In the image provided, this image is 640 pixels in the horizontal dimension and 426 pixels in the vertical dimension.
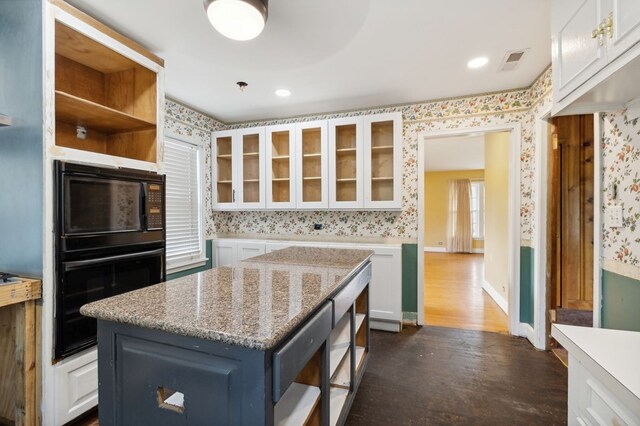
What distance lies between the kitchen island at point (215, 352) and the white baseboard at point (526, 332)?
8.03 feet

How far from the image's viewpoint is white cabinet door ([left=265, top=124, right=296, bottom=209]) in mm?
3354

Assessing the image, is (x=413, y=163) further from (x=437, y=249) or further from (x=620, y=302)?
(x=437, y=249)

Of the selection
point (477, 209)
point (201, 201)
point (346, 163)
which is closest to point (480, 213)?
point (477, 209)

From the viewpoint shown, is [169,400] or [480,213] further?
[480,213]

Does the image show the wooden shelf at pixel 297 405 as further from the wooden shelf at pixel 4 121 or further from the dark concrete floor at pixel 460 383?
the wooden shelf at pixel 4 121

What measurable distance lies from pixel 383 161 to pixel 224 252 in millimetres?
2195

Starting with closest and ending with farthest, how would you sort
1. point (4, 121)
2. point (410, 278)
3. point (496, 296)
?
1. point (4, 121)
2. point (410, 278)
3. point (496, 296)

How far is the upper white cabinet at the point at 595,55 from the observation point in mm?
960

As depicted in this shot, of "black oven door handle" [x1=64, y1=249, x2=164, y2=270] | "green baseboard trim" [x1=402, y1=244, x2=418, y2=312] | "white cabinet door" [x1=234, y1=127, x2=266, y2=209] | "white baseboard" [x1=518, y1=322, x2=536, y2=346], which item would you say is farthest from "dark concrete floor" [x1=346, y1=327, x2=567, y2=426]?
"white cabinet door" [x1=234, y1=127, x2=266, y2=209]

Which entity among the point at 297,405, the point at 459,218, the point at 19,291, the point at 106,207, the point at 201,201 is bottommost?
the point at 297,405

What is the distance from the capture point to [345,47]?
208 cm

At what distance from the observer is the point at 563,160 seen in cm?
337

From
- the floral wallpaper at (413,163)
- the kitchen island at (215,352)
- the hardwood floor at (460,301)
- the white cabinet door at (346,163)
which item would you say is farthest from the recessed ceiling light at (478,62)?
the hardwood floor at (460,301)

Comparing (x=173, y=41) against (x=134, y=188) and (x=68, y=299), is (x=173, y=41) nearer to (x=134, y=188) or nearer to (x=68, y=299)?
(x=134, y=188)
